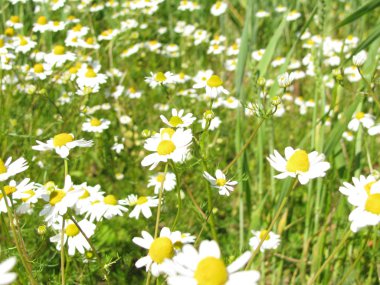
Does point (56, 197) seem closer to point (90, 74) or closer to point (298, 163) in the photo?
point (298, 163)

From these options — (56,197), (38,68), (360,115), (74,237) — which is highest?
(38,68)

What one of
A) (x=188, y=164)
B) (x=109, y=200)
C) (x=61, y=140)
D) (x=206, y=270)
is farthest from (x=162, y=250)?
(x=188, y=164)

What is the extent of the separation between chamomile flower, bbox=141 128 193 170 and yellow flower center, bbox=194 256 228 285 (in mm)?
403

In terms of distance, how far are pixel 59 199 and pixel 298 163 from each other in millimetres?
571

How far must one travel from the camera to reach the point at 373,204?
41.6 inches

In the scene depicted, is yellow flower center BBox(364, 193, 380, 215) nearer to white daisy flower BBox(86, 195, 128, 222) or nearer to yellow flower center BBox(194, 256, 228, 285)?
yellow flower center BBox(194, 256, 228, 285)

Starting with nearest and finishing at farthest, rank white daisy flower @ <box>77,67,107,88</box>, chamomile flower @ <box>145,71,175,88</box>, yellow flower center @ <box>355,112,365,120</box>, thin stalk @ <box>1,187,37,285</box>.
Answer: thin stalk @ <box>1,187,37,285</box> → chamomile flower @ <box>145,71,175,88</box> → yellow flower center @ <box>355,112,365,120</box> → white daisy flower @ <box>77,67,107,88</box>

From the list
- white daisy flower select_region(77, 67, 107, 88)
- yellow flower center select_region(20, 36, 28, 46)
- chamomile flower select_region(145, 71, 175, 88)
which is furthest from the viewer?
yellow flower center select_region(20, 36, 28, 46)

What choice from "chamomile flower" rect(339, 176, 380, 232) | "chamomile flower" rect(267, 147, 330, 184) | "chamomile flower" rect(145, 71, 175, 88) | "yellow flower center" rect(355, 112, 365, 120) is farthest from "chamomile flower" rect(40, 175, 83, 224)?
"yellow flower center" rect(355, 112, 365, 120)

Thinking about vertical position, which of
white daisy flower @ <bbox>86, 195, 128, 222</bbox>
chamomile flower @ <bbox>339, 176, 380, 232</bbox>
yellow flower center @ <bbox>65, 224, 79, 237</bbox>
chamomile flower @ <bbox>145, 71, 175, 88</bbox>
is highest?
chamomile flower @ <bbox>145, 71, 175, 88</bbox>

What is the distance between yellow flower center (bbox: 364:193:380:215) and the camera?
3.44 ft

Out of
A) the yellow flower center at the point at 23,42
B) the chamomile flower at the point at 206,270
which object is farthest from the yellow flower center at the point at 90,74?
the chamomile flower at the point at 206,270

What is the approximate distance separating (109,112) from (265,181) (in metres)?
1.06

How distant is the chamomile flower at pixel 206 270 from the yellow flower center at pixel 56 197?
17.5 inches
